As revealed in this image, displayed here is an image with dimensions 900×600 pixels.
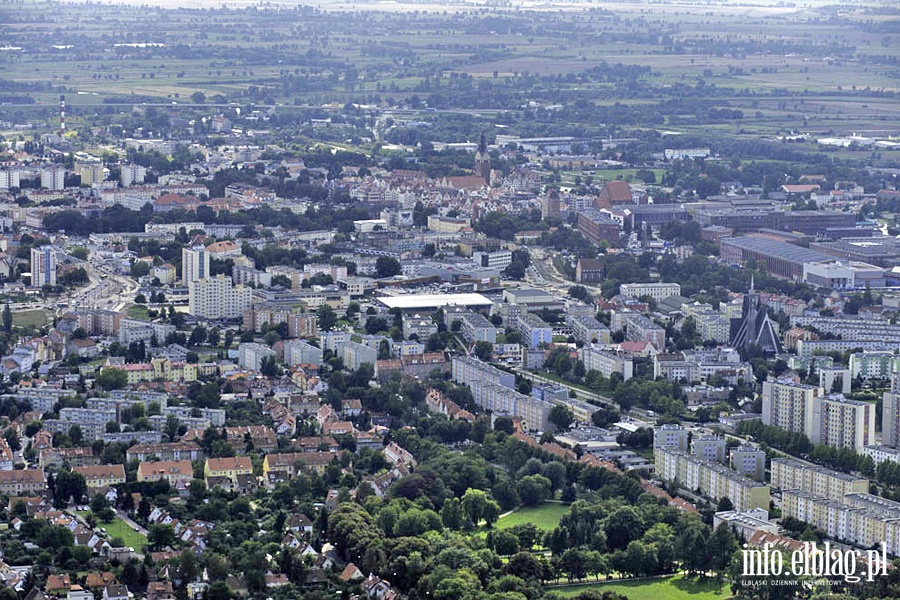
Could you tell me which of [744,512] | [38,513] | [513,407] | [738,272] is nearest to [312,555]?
[38,513]

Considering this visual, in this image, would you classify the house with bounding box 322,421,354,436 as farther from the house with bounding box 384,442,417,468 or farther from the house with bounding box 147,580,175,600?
the house with bounding box 147,580,175,600

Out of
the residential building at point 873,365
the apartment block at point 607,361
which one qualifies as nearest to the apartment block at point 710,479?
the apartment block at point 607,361

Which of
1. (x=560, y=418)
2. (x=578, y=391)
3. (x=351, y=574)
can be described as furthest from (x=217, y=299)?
(x=351, y=574)

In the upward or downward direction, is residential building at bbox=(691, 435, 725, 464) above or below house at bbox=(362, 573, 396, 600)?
below

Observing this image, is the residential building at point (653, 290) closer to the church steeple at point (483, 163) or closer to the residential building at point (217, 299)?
the residential building at point (217, 299)

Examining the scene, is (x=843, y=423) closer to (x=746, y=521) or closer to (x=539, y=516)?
(x=746, y=521)

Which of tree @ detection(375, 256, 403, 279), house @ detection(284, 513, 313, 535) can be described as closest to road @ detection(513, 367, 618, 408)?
house @ detection(284, 513, 313, 535)

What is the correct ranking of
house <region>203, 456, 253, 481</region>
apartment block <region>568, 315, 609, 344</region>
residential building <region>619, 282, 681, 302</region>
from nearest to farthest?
house <region>203, 456, 253, 481</region> → apartment block <region>568, 315, 609, 344</region> → residential building <region>619, 282, 681, 302</region>
